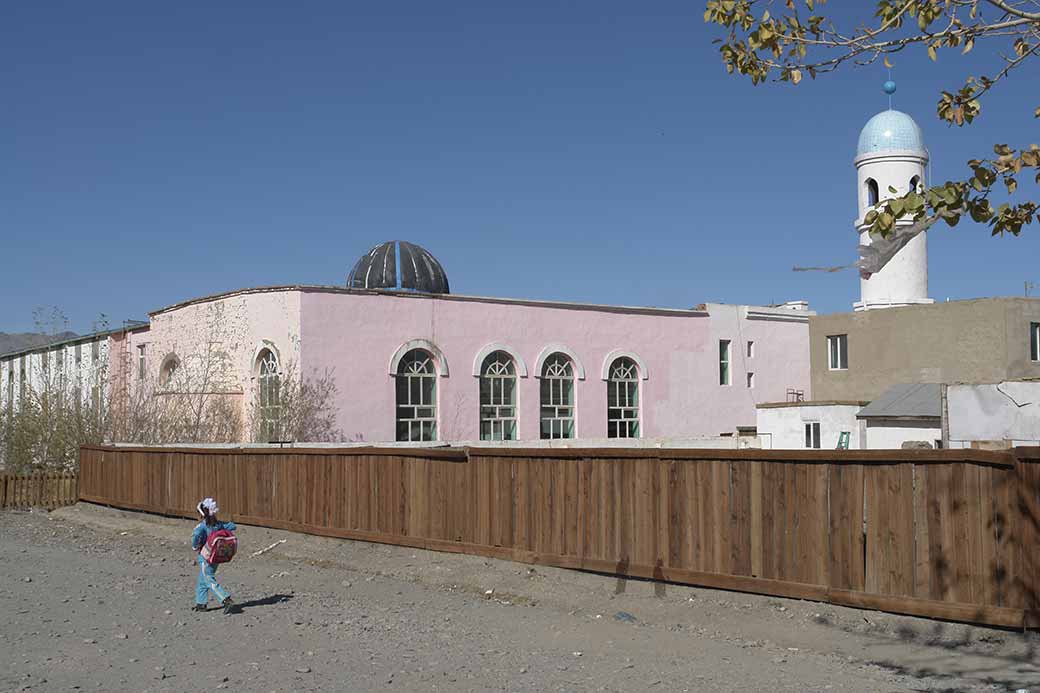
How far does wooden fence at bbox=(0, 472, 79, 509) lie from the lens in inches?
1150

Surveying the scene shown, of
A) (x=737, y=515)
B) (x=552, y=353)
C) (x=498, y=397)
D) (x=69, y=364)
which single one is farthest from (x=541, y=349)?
(x=737, y=515)

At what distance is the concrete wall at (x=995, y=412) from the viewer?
27109 mm

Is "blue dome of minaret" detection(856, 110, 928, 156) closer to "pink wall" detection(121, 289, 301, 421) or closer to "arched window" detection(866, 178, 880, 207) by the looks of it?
"arched window" detection(866, 178, 880, 207)

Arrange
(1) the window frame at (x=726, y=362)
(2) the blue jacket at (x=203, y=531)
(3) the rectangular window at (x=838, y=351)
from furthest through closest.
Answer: (3) the rectangular window at (x=838, y=351)
(1) the window frame at (x=726, y=362)
(2) the blue jacket at (x=203, y=531)

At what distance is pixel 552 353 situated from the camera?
3725 cm

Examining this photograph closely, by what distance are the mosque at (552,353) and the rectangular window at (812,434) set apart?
7cm

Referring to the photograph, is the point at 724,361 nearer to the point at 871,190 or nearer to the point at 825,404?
the point at 825,404

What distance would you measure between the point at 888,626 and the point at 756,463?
87.0 inches

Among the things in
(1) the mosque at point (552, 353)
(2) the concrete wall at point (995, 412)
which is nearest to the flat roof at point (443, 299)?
(1) the mosque at point (552, 353)

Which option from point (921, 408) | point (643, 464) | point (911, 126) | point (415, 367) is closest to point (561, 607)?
point (643, 464)

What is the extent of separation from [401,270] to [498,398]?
18.1ft

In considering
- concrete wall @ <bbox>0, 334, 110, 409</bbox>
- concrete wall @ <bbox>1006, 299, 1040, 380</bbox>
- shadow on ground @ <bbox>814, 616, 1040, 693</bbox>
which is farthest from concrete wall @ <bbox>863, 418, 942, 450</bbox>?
concrete wall @ <bbox>0, 334, 110, 409</bbox>

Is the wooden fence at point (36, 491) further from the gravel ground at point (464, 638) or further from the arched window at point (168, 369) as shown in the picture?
the gravel ground at point (464, 638)

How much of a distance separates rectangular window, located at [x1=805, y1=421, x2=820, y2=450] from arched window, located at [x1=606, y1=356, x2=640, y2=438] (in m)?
5.90
